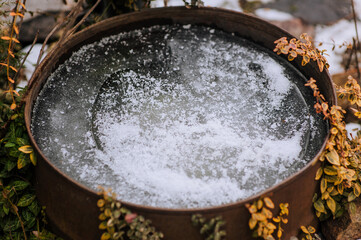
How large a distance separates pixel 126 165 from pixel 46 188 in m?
0.36

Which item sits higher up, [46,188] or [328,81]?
[328,81]

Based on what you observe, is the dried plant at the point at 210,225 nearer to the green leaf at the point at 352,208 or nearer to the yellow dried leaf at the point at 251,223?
the yellow dried leaf at the point at 251,223

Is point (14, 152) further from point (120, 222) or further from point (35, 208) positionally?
point (120, 222)

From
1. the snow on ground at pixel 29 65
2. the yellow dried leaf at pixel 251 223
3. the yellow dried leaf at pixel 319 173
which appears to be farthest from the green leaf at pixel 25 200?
the yellow dried leaf at pixel 319 173

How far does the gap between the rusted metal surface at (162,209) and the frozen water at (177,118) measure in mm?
67

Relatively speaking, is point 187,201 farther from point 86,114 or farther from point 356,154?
point 356,154

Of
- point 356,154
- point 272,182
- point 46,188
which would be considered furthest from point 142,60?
point 356,154

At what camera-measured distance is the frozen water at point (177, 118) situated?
5.01 feet

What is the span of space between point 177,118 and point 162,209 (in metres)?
0.58

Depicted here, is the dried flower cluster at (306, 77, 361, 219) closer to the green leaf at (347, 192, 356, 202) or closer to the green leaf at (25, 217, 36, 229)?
the green leaf at (347, 192, 356, 202)

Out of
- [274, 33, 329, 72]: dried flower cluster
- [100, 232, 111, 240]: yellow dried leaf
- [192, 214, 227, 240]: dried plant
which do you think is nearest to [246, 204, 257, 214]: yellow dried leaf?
[192, 214, 227, 240]: dried plant

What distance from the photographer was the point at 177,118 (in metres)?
1.78

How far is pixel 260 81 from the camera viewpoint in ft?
6.36

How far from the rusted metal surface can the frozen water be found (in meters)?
0.07
